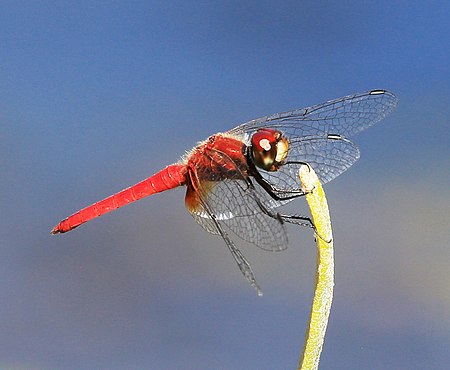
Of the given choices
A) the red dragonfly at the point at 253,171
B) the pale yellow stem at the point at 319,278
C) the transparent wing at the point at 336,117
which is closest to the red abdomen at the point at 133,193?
the red dragonfly at the point at 253,171

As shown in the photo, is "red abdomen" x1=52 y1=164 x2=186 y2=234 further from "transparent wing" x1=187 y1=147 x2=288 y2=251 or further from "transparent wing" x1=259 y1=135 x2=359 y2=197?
"transparent wing" x1=259 y1=135 x2=359 y2=197

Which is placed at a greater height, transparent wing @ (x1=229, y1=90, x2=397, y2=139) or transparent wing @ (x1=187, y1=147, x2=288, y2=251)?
transparent wing @ (x1=229, y1=90, x2=397, y2=139)

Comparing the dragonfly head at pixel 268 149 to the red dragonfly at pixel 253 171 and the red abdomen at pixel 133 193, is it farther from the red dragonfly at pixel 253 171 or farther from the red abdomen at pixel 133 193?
the red abdomen at pixel 133 193

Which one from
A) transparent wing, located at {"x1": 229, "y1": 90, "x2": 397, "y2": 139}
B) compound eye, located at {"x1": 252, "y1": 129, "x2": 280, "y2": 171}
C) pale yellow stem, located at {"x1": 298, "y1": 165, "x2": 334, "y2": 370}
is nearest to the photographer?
pale yellow stem, located at {"x1": 298, "y1": 165, "x2": 334, "y2": 370}

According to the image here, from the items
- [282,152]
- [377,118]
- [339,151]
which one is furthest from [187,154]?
[377,118]

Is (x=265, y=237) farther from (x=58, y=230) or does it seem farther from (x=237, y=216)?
(x=58, y=230)

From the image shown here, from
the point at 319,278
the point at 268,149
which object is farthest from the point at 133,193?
the point at 319,278

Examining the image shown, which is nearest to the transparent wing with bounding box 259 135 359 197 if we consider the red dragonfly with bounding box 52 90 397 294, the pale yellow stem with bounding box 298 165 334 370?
the red dragonfly with bounding box 52 90 397 294
